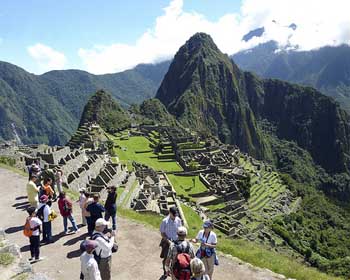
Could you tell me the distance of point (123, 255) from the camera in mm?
13789

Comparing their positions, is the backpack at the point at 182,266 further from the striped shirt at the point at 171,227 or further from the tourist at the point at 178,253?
the striped shirt at the point at 171,227

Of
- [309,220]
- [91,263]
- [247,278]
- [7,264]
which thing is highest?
[91,263]

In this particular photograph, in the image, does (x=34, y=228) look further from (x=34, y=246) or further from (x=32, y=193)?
(x=32, y=193)

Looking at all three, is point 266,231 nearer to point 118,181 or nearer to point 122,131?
point 118,181

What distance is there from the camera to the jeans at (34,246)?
1223cm

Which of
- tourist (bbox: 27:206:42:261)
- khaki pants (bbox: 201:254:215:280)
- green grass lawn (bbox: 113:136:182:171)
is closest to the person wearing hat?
khaki pants (bbox: 201:254:215:280)

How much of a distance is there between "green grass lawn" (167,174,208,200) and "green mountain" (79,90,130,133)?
5464 cm

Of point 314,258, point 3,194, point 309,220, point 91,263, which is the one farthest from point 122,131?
point 91,263

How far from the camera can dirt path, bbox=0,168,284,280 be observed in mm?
12492

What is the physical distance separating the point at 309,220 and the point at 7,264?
7228 cm

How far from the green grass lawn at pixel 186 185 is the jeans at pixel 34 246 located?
41.4 meters

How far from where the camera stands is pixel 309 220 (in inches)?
2948

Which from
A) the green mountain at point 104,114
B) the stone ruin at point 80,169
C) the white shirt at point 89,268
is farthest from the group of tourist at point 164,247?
the green mountain at point 104,114

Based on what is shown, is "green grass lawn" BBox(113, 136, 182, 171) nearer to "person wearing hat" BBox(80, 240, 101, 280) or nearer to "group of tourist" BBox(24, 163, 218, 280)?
"group of tourist" BBox(24, 163, 218, 280)
